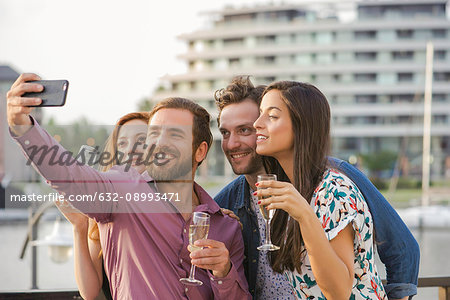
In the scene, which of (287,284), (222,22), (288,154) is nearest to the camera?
(288,154)

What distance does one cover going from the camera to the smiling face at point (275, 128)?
2.01 metres

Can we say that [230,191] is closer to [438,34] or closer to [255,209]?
[255,209]

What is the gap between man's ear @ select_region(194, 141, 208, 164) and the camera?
2.21m

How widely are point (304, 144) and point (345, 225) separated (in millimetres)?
341

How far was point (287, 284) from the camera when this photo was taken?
229 centimetres

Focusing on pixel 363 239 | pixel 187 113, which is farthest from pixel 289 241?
pixel 187 113

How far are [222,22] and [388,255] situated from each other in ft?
179

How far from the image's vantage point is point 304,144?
1.98 m

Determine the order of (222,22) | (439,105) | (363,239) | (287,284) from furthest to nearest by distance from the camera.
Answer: (222,22) < (439,105) < (287,284) < (363,239)

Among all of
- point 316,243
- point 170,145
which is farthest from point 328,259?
→ point 170,145

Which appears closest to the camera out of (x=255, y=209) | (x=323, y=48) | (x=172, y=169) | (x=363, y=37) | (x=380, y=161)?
(x=172, y=169)

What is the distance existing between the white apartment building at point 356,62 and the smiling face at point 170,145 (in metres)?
48.3

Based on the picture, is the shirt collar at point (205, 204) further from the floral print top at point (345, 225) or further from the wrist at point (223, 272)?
the floral print top at point (345, 225)

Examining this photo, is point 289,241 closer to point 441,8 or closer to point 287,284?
point 287,284
